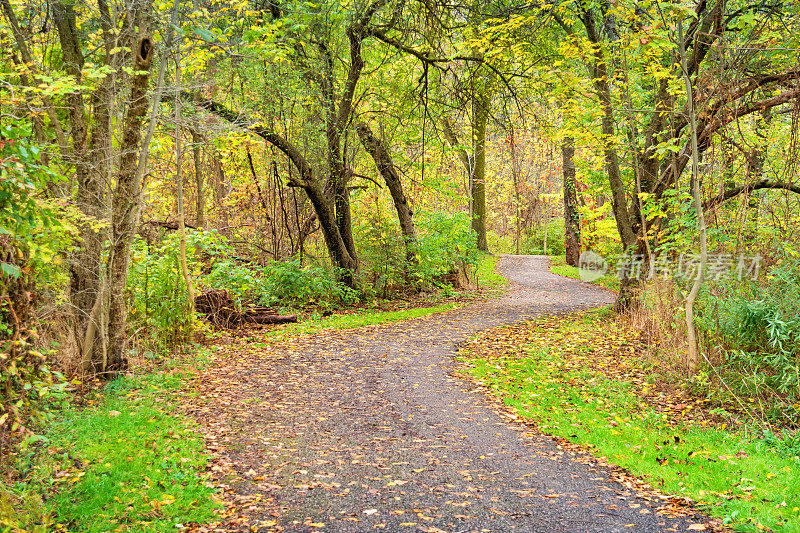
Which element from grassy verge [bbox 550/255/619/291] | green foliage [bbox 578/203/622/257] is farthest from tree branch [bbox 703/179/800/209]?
green foliage [bbox 578/203/622/257]

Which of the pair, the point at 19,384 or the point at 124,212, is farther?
the point at 124,212

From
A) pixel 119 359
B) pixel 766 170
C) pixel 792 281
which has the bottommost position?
pixel 119 359

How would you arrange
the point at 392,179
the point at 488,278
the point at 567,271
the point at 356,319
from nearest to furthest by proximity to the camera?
the point at 356,319
the point at 392,179
the point at 488,278
the point at 567,271

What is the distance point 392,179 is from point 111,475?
1098 centimetres

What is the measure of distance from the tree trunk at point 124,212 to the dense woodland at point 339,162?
25mm

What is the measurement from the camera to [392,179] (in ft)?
46.6

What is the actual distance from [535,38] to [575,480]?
9.24 metres

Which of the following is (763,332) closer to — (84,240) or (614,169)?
(614,169)

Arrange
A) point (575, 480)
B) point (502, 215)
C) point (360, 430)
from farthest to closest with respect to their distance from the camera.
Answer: point (502, 215), point (360, 430), point (575, 480)

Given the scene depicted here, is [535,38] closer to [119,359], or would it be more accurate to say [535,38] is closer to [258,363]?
[258,363]

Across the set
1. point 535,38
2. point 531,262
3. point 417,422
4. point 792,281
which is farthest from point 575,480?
point 531,262

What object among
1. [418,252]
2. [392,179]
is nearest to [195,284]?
[418,252]

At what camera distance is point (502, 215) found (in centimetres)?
3819

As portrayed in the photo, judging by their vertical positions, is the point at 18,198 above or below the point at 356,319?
above
